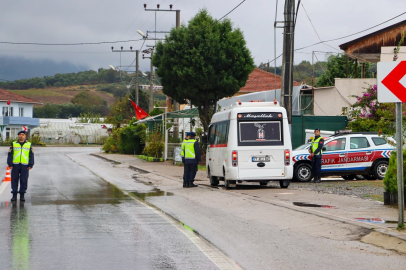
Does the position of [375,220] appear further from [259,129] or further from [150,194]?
[150,194]

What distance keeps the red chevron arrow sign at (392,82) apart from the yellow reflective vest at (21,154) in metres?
9.05

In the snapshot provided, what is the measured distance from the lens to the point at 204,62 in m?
30.7

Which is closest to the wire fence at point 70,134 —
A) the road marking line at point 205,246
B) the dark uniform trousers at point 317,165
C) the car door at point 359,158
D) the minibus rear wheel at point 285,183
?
the car door at point 359,158

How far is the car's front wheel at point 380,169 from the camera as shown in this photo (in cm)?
2048

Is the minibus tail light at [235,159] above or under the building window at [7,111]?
under

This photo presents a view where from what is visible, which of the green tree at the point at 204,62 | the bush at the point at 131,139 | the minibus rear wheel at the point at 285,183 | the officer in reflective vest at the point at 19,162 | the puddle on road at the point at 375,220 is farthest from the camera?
the bush at the point at 131,139

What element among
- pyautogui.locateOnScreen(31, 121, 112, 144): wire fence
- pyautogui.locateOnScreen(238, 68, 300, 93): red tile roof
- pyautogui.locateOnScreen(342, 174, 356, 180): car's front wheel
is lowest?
pyautogui.locateOnScreen(342, 174, 356, 180): car's front wheel

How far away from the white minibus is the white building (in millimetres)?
75585

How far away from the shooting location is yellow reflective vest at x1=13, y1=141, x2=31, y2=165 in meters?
14.4

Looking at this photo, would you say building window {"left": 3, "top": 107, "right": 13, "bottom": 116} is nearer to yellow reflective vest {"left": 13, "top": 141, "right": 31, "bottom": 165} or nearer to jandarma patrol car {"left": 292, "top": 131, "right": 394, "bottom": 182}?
jandarma patrol car {"left": 292, "top": 131, "right": 394, "bottom": 182}

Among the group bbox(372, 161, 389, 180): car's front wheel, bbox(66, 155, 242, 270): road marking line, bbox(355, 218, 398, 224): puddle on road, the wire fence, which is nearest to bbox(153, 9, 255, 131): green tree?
bbox(372, 161, 389, 180): car's front wheel

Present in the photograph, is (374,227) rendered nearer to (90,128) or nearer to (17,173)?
(17,173)

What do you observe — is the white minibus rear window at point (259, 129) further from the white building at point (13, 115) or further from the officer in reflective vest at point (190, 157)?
the white building at point (13, 115)

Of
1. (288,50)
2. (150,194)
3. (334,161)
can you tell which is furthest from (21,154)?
(334,161)
